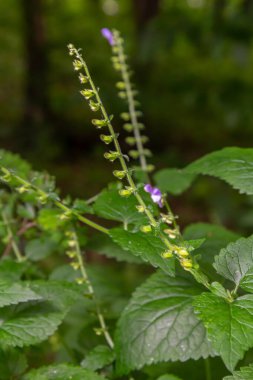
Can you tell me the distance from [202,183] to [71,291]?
4.26m

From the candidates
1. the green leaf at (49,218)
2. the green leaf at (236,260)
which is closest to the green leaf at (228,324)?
the green leaf at (236,260)

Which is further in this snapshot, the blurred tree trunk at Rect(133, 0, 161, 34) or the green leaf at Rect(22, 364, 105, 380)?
the blurred tree trunk at Rect(133, 0, 161, 34)

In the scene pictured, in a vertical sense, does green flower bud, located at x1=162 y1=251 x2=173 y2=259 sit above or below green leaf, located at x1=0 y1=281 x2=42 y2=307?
above

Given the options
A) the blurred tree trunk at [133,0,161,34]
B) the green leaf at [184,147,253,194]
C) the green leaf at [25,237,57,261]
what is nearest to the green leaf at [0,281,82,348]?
the green leaf at [25,237,57,261]

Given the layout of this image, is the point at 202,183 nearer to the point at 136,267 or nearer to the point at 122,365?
the point at 136,267

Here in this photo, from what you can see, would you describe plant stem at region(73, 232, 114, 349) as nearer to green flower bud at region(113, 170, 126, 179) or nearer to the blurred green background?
green flower bud at region(113, 170, 126, 179)

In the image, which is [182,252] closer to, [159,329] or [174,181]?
[159,329]

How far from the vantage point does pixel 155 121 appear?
6320mm

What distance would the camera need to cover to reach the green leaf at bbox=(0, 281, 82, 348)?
3.48ft

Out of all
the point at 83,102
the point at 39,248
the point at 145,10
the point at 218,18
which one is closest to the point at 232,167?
the point at 39,248

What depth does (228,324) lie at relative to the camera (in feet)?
2.90

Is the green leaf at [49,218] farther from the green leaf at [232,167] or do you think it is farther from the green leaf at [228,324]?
the green leaf at [228,324]

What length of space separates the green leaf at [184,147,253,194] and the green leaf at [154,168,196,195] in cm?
26

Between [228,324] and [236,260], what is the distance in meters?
0.16
